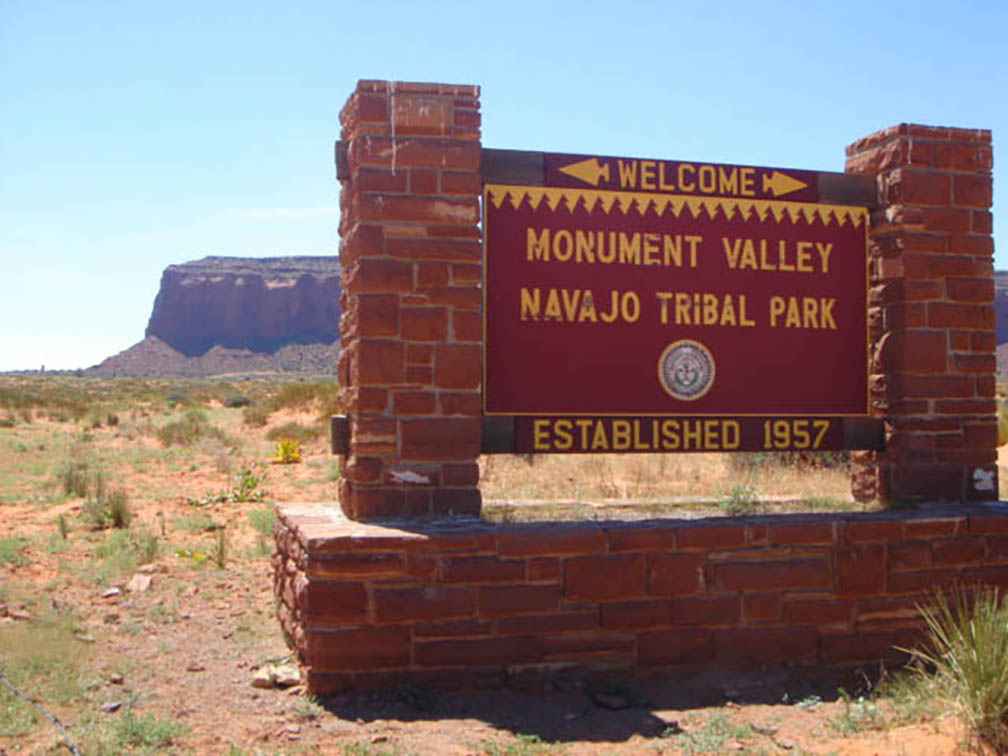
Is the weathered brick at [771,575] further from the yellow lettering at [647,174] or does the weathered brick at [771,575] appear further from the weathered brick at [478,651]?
the yellow lettering at [647,174]

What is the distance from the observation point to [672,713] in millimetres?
5082

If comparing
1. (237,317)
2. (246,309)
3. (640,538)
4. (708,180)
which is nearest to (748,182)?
(708,180)

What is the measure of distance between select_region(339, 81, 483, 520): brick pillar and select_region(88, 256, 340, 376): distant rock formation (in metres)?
97.8

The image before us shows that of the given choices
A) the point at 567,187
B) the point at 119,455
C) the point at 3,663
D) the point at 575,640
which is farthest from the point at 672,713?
the point at 119,455

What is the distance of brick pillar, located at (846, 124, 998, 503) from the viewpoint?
6.57 m

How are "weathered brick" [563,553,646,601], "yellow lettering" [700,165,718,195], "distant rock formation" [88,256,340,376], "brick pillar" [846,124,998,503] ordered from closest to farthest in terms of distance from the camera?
"weathered brick" [563,553,646,601], "yellow lettering" [700,165,718,195], "brick pillar" [846,124,998,503], "distant rock formation" [88,256,340,376]

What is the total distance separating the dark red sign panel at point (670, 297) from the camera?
20.0ft

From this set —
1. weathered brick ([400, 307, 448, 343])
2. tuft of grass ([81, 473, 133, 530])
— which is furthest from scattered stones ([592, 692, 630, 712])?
tuft of grass ([81, 473, 133, 530])

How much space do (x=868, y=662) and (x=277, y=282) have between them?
110 metres

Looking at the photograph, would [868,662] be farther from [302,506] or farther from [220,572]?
[220,572]

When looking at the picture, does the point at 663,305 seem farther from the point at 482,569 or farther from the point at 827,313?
the point at 482,569

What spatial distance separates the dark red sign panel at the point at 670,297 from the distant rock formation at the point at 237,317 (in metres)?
97.5

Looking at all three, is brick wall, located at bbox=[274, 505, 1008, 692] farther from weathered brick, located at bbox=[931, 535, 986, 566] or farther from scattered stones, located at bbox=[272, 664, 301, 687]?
scattered stones, located at bbox=[272, 664, 301, 687]

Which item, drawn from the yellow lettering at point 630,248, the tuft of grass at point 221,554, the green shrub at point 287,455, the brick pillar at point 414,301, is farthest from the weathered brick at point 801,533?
the green shrub at point 287,455
